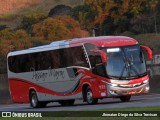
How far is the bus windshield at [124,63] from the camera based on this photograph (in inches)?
1236

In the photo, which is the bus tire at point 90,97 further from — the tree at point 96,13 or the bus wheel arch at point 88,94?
the tree at point 96,13

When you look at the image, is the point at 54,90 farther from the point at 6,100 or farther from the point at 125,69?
the point at 6,100

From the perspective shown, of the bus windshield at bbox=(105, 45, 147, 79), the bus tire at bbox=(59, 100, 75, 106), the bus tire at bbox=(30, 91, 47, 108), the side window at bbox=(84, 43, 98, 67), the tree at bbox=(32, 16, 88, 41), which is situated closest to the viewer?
the bus windshield at bbox=(105, 45, 147, 79)

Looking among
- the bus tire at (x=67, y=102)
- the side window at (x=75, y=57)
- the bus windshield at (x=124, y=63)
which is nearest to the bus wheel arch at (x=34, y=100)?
the bus tire at (x=67, y=102)

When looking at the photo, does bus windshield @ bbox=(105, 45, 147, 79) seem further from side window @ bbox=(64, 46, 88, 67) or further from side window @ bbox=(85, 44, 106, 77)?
side window @ bbox=(64, 46, 88, 67)

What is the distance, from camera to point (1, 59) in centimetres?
6425

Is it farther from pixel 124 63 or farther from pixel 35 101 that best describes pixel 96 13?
pixel 124 63

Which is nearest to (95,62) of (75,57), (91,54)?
(91,54)

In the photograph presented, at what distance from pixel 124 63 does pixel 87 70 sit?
1826 mm

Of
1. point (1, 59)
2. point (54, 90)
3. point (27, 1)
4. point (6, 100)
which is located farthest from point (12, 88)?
point (27, 1)

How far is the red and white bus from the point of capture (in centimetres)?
3141

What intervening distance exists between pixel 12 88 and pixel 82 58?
285 inches

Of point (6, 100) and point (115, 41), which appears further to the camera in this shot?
point (6, 100)

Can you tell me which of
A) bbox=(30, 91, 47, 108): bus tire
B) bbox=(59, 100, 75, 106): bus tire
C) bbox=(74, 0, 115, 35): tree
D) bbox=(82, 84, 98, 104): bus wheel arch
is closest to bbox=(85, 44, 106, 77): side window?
bbox=(82, 84, 98, 104): bus wheel arch
